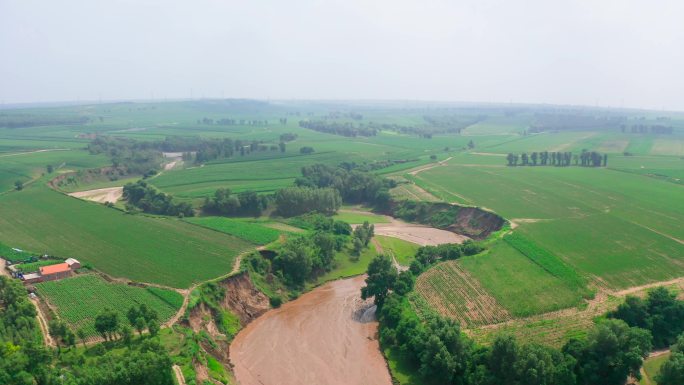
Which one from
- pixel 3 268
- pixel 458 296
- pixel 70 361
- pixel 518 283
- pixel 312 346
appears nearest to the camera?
pixel 70 361

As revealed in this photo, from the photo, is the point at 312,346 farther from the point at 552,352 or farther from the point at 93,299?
the point at 93,299

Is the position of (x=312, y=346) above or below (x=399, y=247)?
below

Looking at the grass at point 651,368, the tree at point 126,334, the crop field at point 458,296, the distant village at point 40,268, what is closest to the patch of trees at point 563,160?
the crop field at point 458,296

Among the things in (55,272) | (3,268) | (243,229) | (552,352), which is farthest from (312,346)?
(3,268)

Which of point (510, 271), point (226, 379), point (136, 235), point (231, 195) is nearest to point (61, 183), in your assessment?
point (231, 195)

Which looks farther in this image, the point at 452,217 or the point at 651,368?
the point at 452,217

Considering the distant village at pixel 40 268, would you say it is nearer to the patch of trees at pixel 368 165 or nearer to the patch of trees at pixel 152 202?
the patch of trees at pixel 152 202

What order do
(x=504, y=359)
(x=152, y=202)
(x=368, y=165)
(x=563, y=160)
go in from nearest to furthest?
(x=504, y=359), (x=152, y=202), (x=368, y=165), (x=563, y=160)

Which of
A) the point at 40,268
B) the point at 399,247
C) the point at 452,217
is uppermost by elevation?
the point at 40,268
